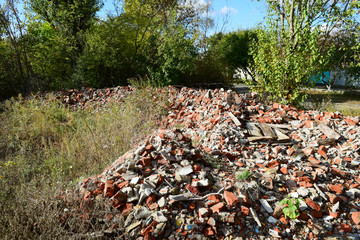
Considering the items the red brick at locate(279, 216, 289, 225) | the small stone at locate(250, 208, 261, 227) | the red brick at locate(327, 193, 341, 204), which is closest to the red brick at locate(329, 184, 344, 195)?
the red brick at locate(327, 193, 341, 204)

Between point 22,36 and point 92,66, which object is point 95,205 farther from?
point 22,36

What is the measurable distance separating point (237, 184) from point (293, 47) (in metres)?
4.34

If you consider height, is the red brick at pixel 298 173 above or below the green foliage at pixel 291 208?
above

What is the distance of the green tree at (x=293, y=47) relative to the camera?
17.3 ft

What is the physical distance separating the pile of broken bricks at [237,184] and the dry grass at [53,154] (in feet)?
1.10

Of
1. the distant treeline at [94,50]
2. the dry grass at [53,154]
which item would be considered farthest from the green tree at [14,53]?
the dry grass at [53,154]

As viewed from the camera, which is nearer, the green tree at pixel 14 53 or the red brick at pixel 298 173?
the red brick at pixel 298 173

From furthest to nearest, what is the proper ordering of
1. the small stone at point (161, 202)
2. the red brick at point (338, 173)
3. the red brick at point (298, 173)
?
1. the red brick at point (338, 173)
2. the red brick at point (298, 173)
3. the small stone at point (161, 202)

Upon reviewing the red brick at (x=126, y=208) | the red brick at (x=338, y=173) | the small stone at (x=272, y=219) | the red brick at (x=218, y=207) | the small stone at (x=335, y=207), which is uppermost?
the red brick at (x=126, y=208)

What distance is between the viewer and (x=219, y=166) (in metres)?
2.91

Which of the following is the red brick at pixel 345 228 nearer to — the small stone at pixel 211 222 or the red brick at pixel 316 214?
the red brick at pixel 316 214

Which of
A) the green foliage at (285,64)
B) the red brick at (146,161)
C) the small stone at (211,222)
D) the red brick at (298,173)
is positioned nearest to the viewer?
the small stone at (211,222)

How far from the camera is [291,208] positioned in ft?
7.27

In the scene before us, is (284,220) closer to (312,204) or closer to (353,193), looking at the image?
(312,204)
